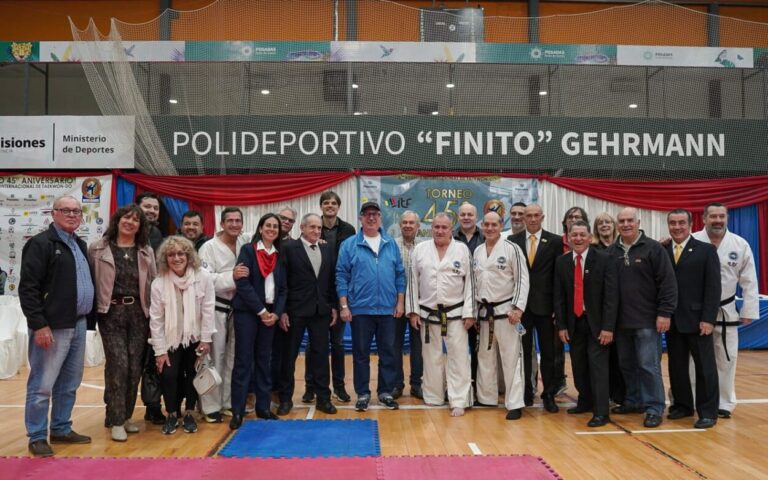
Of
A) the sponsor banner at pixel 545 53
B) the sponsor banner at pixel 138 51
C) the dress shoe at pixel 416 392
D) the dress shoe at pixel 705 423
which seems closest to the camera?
the dress shoe at pixel 705 423

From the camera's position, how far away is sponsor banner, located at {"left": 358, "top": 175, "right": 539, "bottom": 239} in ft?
27.8

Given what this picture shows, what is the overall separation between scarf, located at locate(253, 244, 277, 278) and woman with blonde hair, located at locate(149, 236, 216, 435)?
389mm

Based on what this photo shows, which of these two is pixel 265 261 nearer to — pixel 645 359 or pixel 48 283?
pixel 48 283

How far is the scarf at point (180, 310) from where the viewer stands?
4133 mm

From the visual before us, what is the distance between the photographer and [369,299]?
496 centimetres

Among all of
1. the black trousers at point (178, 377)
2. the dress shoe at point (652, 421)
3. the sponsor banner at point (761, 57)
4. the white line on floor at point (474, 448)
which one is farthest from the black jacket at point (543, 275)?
the sponsor banner at point (761, 57)

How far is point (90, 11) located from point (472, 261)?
13.1 meters

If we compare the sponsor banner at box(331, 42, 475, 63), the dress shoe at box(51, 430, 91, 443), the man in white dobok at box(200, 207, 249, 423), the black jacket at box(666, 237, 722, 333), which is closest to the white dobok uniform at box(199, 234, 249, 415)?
the man in white dobok at box(200, 207, 249, 423)

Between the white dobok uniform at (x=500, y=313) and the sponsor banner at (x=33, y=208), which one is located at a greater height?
the sponsor banner at (x=33, y=208)

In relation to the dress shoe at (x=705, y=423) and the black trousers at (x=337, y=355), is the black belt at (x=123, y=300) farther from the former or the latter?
the dress shoe at (x=705, y=423)

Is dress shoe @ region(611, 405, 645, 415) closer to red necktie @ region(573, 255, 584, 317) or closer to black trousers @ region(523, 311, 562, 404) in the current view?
black trousers @ region(523, 311, 562, 404)

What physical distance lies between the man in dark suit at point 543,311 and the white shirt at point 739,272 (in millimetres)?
1216

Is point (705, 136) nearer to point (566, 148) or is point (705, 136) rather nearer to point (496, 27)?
point (566, 148)

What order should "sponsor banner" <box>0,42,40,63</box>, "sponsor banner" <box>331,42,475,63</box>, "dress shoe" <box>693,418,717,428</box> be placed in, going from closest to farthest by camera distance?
"dress shoe" <box>693,418,717,428</box> → "sponsor banner" <box>331,42,475,63</box> → "sponsor banner" <box>0,42,40,63</box>
